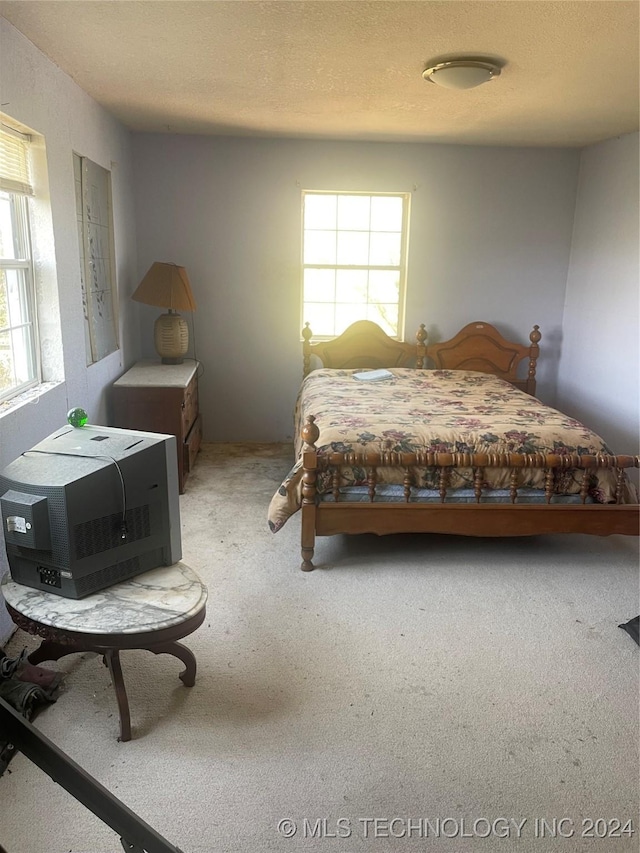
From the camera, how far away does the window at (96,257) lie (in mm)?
3590

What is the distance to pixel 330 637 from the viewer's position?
8.63ft

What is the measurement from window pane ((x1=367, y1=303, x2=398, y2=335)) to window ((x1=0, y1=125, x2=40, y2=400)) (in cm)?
300

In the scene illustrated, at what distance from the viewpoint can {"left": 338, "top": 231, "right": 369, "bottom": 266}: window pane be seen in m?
5.26

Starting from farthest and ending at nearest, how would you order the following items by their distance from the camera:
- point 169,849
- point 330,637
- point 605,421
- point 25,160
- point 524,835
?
point 605,421
point 25,160
point 330,637
point 524,835
point 169,849

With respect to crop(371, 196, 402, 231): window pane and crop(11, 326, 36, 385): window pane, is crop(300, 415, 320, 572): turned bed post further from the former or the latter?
crop(371, 196, 402, 231): window pane

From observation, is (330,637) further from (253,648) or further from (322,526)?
(322,526)

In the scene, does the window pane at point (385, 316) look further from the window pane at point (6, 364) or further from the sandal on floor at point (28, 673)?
the sandal on floor at point (28, 673)

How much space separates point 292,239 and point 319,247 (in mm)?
268

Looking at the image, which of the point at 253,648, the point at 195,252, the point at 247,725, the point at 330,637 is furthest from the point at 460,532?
the point at 195,252

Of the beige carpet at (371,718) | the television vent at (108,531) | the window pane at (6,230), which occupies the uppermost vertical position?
the window pane at (6,230)

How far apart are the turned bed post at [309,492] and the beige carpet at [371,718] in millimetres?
114

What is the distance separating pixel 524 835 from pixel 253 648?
116 centimetres

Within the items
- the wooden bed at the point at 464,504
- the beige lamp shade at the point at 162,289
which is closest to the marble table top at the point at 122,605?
the wooden bed at the point at 464,504

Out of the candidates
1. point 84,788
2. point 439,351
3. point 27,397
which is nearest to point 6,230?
point 27,397
